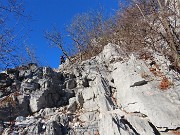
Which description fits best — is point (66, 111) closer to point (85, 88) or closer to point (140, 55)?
point (85, 88)

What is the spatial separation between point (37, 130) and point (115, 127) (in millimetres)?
3707

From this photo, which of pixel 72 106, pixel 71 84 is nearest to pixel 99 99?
pixel 72 106

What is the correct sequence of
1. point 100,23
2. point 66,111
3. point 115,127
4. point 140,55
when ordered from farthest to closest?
point 100,23
point 140,55
point 66,111
point 115,127

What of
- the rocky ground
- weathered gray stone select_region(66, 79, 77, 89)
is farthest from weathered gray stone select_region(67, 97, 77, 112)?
weathered gray stone select_region(66, 79, 77, 89)

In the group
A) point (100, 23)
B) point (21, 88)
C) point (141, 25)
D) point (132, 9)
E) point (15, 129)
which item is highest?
point (100, 23)

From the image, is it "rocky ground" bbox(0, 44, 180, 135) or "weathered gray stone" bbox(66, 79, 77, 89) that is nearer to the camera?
"rocky ground" bbox(0, 44, 180, 135)

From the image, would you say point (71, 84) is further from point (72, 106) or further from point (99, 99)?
point (99, 99)

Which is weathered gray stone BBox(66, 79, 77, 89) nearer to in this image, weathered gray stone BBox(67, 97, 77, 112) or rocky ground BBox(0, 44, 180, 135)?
rocky ground BBox(0, 44, 180, 135)

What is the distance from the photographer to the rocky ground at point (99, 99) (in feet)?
30.8

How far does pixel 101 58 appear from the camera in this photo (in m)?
17.1

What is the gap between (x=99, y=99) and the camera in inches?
471

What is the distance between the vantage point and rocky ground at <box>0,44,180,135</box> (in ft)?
30.8

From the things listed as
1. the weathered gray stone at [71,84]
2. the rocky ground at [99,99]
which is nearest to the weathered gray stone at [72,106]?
the rocky ground at [99,99]

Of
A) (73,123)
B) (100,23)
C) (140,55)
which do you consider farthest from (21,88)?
(100,23)
